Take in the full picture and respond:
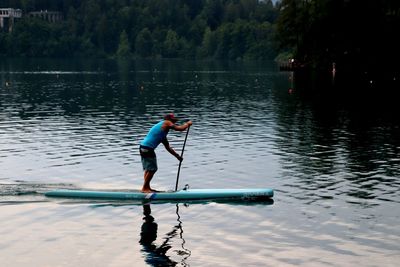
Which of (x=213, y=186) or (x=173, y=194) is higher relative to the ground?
(x=173, y=194)

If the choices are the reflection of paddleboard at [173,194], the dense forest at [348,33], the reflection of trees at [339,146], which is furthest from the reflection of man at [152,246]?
the dense forest at [348,33]

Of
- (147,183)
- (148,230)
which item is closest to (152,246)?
(148,230)

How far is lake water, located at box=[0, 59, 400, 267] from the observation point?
910 inches

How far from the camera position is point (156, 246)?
2375 centimetres

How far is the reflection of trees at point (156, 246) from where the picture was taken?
22172 millimetres

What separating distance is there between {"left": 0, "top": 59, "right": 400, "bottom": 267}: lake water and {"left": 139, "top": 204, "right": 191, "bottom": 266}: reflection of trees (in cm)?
4

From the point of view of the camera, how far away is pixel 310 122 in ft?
205

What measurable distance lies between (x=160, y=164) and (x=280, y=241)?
16.2 meters

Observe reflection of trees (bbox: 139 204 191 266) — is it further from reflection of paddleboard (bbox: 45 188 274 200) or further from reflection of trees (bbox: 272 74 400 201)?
reflection of trees (bbox: 272 74 400 201)

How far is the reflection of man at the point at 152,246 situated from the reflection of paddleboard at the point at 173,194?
6.64 ft

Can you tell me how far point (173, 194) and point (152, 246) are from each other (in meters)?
6.07

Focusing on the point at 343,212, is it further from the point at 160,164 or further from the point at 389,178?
the point at 160,164

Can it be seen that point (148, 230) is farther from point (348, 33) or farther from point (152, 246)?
point (348, 33)

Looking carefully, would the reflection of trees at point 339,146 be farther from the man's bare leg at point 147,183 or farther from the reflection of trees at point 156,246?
the reflection of trees at point 156,246
